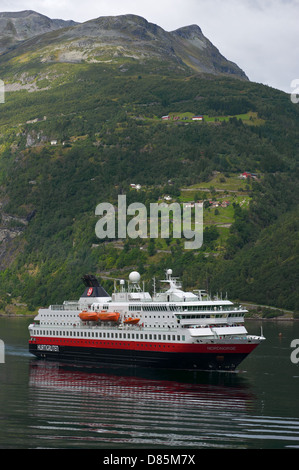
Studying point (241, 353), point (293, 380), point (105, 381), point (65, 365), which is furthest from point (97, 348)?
point (293, 380)

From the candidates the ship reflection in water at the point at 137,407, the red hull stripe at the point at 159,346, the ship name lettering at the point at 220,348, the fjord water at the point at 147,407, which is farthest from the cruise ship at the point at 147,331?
the ship reflection in water at the point at 137,407

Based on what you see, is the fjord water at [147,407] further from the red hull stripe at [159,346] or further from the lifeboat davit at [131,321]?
the lifeboat davit at [131,321]

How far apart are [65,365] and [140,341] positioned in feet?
42.8

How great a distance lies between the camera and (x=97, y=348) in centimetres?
9088

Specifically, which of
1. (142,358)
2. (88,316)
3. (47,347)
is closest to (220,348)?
(142,358)

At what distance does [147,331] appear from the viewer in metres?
84.4

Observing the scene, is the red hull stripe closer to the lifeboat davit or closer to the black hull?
the black hull

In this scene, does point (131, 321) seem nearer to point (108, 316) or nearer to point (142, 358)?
point (108, 316)

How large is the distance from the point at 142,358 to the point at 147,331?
3.33 m

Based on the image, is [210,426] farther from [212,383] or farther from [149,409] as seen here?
[212,383]

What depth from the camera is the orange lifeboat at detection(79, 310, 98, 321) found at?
302 ft

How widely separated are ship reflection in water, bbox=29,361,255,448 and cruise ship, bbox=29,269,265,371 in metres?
2.18
